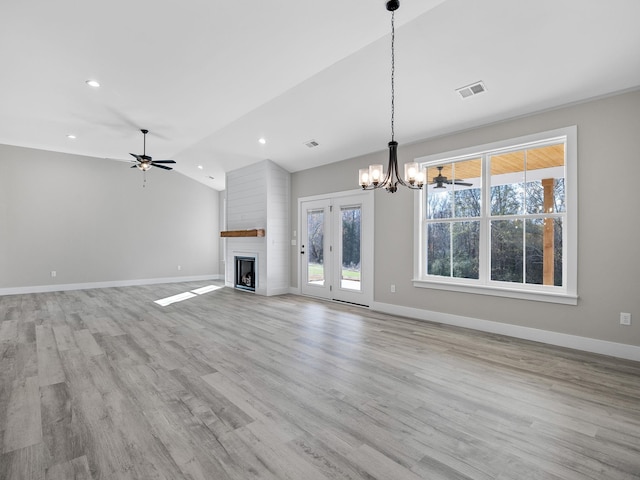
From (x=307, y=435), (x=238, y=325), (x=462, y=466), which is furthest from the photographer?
(x=238, y=325)

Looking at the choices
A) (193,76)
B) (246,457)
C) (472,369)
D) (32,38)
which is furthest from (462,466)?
(32,38)

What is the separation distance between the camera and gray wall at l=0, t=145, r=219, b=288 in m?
7.07

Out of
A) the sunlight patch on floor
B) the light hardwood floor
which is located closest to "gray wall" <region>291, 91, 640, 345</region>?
the light hardwood floor

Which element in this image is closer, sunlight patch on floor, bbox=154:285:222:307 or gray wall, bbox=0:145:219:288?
sunlight patch on floor, bbox=154:285:222:307

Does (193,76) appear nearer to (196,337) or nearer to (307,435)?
(196,337)

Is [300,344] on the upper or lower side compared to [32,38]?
lower

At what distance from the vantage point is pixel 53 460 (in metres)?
1.75

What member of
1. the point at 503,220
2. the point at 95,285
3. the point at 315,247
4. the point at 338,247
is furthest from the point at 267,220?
the point at 95,285

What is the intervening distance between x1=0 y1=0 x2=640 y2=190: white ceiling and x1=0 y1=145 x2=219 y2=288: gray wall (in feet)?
7.54

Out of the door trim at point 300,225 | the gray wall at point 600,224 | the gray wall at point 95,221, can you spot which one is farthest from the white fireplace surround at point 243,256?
the gray wall at point 600,224

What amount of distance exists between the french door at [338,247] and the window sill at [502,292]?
3.90 feet

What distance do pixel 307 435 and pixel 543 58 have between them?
13.2 ft

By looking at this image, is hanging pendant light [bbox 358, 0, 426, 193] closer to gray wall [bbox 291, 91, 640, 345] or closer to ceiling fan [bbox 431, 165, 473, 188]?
ceiling fan [bbox 431, 165, 473, 188]

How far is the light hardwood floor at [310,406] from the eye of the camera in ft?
5.67
